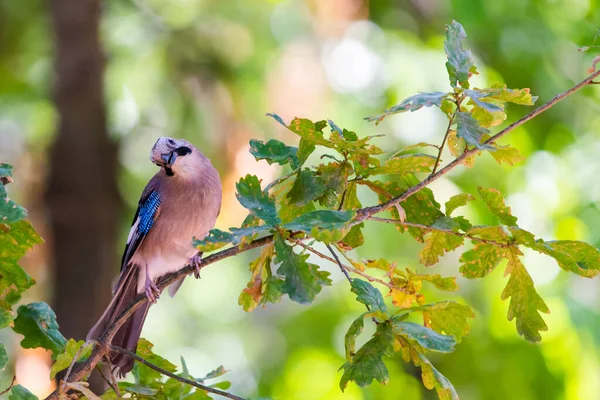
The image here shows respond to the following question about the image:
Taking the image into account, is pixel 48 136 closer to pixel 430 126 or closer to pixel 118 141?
pixel 118 141

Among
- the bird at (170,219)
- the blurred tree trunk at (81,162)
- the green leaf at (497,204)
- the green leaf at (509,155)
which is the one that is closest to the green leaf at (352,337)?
the green leaf at (497,204)

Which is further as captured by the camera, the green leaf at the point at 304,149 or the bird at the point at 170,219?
the bird at the point at 170,219

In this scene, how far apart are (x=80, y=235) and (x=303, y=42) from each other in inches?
115

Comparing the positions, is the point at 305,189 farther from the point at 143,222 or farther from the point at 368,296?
the point at 143,222

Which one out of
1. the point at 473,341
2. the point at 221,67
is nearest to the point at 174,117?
the point at 221,67

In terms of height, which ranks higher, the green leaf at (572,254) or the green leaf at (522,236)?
the green leaf at (522,236)

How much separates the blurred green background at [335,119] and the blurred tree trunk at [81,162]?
41 millimetres

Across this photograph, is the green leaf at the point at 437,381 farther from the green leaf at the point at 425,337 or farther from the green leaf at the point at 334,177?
the green leaf at the point at 334,177

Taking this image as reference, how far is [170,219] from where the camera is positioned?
4.06 m

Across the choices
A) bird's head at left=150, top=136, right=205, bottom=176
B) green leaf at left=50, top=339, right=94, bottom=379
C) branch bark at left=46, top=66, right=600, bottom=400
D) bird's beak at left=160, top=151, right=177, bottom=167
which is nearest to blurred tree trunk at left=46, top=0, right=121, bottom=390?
bird's head at left=150, top=136, right=205, bottom=176

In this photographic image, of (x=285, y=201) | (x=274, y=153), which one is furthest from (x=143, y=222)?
(x=274, y=153)

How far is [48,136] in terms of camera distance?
815 centimetres

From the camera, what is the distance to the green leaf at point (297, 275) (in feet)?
6.67

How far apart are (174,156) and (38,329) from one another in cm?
137
